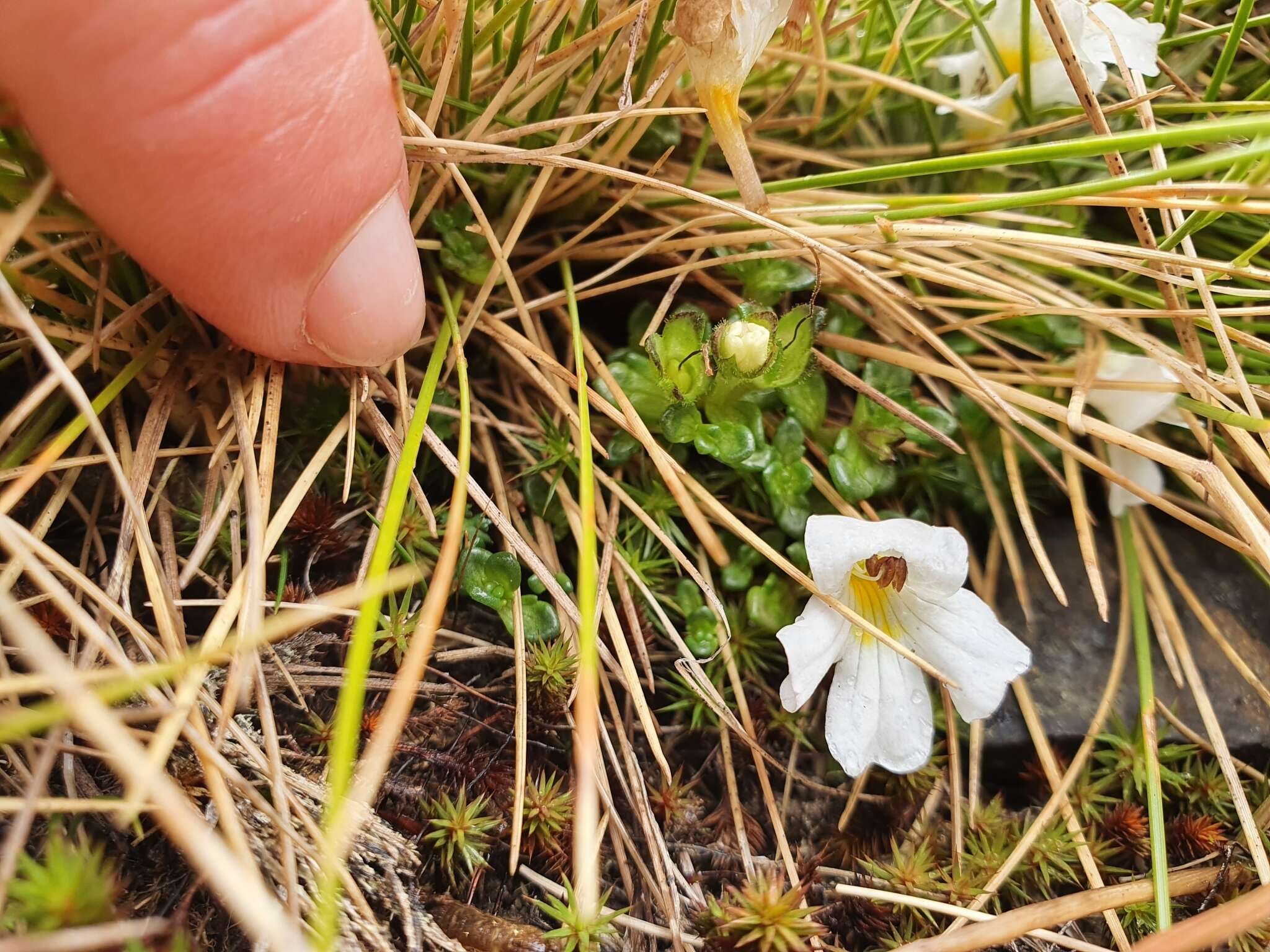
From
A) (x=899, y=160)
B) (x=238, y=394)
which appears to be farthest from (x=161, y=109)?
(x=899, y=160)

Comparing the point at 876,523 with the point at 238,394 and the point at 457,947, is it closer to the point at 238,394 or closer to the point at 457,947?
the point at 457,947

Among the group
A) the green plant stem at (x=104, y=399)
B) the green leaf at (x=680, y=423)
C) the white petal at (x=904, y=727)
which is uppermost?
the green plant stem at (x=104, y=399)

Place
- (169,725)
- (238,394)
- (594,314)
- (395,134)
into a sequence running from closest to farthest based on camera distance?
(169,725)
(395,134)
(238,394)
(594,314)

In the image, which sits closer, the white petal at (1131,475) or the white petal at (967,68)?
the white petal at (1131,475)

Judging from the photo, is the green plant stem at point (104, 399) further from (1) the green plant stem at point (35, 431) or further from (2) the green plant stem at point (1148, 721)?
(2) the green plant stem at point (1148, 721)

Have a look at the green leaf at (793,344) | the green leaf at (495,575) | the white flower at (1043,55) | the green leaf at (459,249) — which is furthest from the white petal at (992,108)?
the green leaf at (495,575)

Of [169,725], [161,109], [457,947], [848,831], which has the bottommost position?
[848,831]
